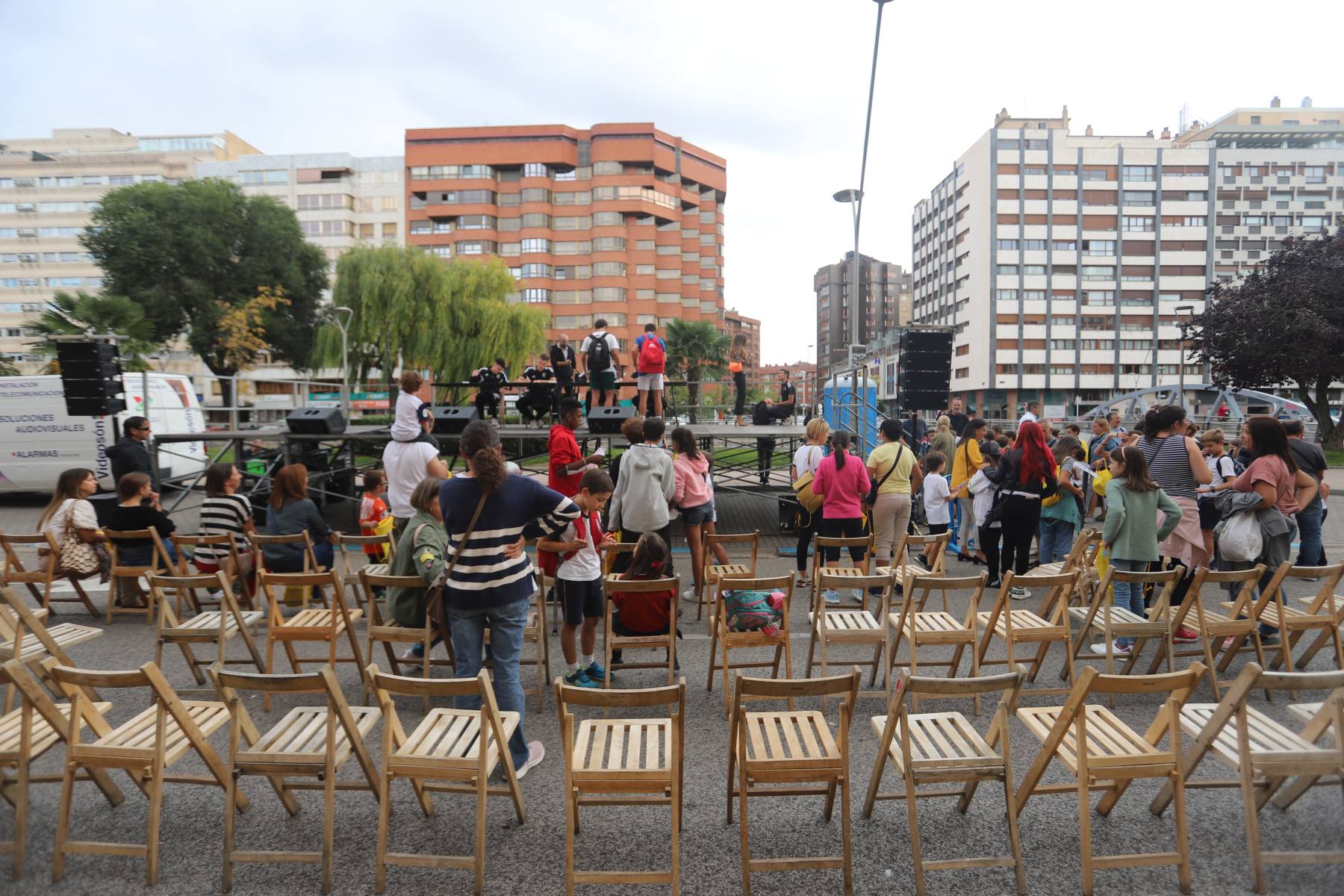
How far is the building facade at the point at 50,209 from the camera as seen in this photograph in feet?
207

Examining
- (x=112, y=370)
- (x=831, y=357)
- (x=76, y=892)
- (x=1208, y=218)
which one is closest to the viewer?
(x=76, y=892)

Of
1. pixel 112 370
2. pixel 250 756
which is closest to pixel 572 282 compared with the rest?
pixel 112 370

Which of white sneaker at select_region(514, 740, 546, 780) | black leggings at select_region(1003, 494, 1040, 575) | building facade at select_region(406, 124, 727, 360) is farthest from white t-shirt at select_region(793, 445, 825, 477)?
building facade at select_region(406, 124, 727, 360)

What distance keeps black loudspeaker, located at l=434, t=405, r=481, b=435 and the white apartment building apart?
Result: 57.6 metres

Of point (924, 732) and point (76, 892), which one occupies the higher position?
point (924, 732)

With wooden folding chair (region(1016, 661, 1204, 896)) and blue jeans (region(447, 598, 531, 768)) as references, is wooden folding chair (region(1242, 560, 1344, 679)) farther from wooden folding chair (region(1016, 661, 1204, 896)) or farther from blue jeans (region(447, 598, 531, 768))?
blue jeans (region(447, 598, 531, 768))

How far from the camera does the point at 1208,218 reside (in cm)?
5822

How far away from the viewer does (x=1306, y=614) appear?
4598 millimetres

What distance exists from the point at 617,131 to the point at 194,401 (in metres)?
50.9

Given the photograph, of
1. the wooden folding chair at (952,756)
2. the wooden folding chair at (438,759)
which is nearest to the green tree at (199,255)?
the wooden folding chair at (438,759)

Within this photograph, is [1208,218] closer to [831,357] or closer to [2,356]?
[831,357]

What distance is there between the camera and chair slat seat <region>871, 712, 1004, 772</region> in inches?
108

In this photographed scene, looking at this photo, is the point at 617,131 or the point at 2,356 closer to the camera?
the point at 2,356

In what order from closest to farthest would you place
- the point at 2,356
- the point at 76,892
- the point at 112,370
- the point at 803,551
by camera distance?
the point at 76,892, the point at 803,551, the point at 112,370, the point at 2,356
